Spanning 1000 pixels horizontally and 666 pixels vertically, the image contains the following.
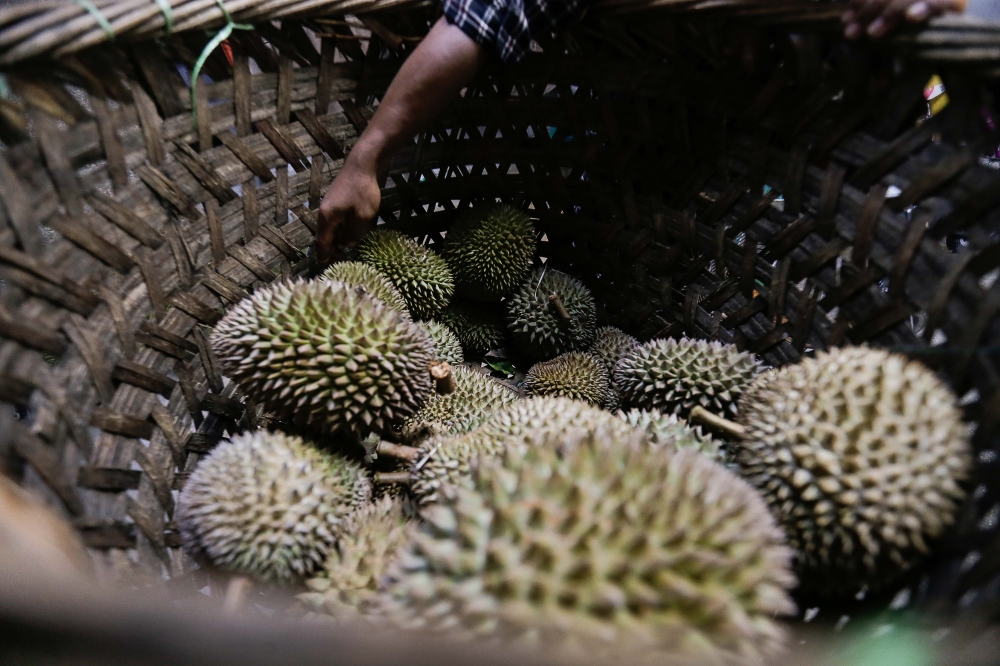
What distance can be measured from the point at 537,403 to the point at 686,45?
88cm

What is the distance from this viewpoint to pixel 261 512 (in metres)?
0.95

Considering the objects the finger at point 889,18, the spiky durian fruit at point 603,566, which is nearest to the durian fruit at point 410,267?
the spiky durian fruit at point 603,566

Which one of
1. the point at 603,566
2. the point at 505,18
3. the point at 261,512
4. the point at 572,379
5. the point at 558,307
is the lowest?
the point at 603,566

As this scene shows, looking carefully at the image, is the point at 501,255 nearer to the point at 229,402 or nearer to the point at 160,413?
the point at 229,402

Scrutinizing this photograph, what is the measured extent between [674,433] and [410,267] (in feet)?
2.90

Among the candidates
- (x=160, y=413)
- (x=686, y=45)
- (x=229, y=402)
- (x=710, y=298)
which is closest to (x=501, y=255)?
(x=710, y=298)

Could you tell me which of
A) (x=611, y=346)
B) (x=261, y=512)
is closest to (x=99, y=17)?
(x=261, y=512)

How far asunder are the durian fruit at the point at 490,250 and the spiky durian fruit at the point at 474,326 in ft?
0.29

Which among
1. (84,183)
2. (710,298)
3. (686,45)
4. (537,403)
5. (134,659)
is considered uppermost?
(686,45)

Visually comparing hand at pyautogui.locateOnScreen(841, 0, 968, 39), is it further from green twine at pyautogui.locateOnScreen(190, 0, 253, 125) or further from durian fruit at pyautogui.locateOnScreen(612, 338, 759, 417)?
green twine at pyautogui.locateOnScreen(190, 0, 253, 125)

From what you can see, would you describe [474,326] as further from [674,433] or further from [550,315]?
[674,433]

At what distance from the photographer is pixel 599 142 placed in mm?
1610

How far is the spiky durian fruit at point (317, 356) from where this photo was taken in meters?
1.11

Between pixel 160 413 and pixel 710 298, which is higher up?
pixel 710 298
